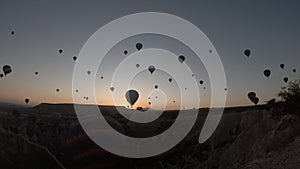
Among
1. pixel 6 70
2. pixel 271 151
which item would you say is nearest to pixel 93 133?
pixel 271 151

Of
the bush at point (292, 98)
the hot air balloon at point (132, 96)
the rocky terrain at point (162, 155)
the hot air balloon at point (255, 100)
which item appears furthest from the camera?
the hot air balloon at point (255, 100)

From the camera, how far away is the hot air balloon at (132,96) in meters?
28.1

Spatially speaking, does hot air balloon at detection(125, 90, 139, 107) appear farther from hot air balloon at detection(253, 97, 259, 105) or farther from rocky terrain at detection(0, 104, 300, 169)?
hot air balloon at detection(253, 97, 259, 105)

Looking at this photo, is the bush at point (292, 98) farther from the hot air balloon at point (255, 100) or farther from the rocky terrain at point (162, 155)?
the hot air balloon at point (255, 100)

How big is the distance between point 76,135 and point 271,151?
9333 millimetres

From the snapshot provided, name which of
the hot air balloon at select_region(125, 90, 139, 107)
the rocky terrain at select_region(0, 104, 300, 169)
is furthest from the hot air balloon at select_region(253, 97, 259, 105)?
the hot air balloon at select_region(125, 90, 139, 107)

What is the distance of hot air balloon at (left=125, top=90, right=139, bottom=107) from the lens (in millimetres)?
28059

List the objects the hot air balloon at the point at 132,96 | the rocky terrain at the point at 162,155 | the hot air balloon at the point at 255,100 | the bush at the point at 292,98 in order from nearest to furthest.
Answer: the rocky terrain at the point at 162,155
the bush at the point at 292,98
the hot air balloon at the point at 132,96
the hot air balloon at the point at 255,100

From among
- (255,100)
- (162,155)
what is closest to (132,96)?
(162,155)

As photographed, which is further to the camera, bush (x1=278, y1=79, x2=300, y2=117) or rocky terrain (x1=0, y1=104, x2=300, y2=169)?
bush (x1=278, y1=79, x2=300, y2=117)

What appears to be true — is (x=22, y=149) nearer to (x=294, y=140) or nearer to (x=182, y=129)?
A: (x=294, y=140)

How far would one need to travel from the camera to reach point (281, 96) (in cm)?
1920

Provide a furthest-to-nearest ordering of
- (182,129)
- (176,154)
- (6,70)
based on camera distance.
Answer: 1. (182,129)
2. (6,70)
3. (176,154)

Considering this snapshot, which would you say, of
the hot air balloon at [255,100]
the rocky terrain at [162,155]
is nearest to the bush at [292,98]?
the rocky terrain at [162,155]
